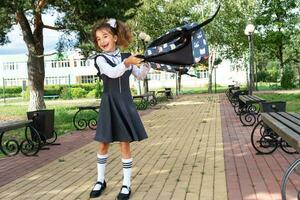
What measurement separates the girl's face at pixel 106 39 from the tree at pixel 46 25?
38.3 feet

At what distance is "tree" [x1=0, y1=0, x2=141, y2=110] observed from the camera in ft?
56.1

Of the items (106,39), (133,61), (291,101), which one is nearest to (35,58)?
(291,101)

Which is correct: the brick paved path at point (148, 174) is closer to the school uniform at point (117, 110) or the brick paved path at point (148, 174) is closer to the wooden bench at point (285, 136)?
the school uniform at point (117, 110)

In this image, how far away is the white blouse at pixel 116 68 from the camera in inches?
193

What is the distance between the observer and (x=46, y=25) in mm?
19484

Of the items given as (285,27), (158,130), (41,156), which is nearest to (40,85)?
(158,130)

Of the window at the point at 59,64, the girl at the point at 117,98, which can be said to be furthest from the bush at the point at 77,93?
the window at the point at 59,64

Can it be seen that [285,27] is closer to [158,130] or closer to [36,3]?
[36,3]

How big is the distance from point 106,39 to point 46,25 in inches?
588

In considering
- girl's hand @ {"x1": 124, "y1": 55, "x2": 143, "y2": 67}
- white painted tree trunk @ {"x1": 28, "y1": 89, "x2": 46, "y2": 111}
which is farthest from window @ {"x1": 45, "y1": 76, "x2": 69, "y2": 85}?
girl's hand @ {"x1": 124, "y1": 55, "x2": 143, "y2": 67}

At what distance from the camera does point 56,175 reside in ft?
22.5

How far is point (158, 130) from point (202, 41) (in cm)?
771

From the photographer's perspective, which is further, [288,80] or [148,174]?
[288,80]

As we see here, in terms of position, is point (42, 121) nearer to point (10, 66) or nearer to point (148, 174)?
point (148, 174)
